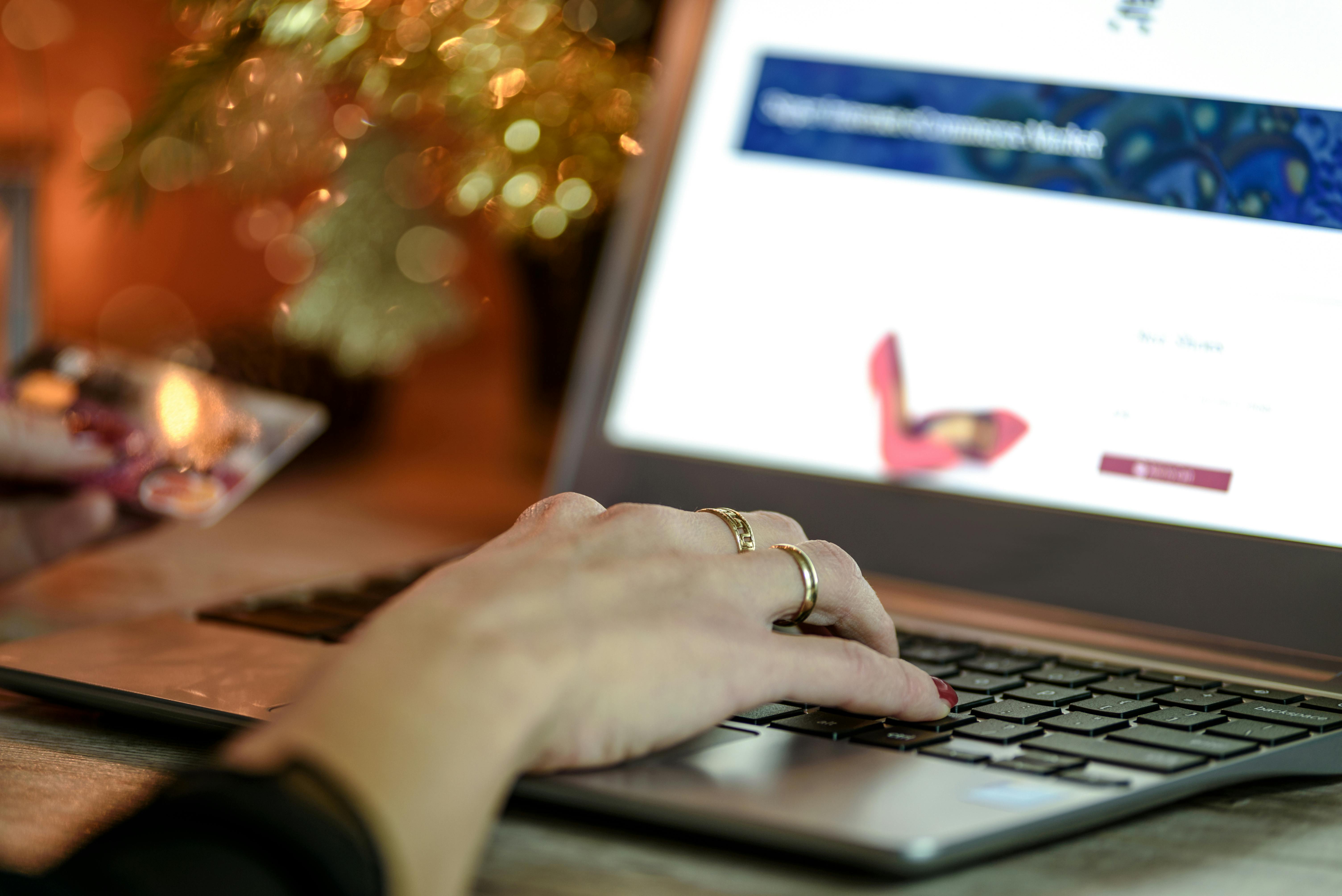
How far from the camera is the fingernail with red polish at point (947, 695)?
0.34 meters

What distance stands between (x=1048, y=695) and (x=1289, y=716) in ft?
0.24

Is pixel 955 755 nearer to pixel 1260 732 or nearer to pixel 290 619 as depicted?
pixel 1260 732

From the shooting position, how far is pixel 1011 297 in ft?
1.59

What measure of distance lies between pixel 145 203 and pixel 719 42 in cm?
35

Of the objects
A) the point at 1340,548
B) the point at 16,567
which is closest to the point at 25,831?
the point at 16,567

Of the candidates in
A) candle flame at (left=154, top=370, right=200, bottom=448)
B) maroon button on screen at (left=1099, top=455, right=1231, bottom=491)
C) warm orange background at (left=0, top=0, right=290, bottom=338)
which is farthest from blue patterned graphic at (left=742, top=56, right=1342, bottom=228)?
warm orange background at (left=0, top=0, right=290, bottom=338)

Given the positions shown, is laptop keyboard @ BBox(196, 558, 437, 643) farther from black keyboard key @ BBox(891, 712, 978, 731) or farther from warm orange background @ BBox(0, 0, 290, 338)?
warm orange background @ BBox(0, 0, 290, 338)

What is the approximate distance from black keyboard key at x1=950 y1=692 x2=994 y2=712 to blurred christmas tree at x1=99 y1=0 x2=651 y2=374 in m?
0.47

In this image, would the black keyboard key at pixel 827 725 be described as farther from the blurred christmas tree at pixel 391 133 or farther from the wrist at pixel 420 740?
the blurred christmas tree at pixel 391 133

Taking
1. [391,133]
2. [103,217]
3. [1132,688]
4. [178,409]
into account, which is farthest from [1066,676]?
[103,217]

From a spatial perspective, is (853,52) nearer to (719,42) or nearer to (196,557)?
(719,42)

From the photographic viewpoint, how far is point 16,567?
21.0 inches

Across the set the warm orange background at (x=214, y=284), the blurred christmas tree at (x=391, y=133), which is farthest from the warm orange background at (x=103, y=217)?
the blurred christmas tree at (x=391, y=133)

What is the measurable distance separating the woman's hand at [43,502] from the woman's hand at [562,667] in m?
0.29
